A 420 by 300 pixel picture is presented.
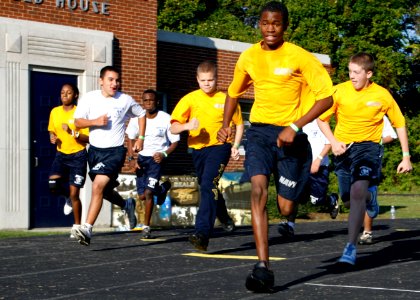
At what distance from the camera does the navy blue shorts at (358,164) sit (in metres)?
9.73

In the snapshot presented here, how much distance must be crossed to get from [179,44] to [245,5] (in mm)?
24636

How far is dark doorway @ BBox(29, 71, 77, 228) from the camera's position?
58.1 ft

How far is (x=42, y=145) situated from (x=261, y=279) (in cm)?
1116

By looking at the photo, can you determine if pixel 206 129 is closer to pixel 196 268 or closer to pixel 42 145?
pixel 196 268

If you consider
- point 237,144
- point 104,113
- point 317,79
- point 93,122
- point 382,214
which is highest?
point 317,79

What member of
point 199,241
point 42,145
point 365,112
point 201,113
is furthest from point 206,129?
point 42,145

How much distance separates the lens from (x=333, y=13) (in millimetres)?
38344

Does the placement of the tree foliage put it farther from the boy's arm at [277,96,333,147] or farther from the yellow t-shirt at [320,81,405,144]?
the boy's arm at [277,96,333,147]

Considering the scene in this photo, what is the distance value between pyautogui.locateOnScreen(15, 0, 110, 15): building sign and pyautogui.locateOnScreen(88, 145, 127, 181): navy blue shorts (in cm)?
723

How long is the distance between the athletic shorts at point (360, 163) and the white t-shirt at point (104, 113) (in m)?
2.49

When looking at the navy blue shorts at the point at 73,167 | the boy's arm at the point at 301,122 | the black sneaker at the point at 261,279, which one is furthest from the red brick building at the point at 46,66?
the black sneaker at the point at 261,279

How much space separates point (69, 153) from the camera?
13125 millimetres

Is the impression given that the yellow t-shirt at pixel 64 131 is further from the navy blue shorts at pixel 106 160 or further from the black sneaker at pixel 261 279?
the black sneaker at pixel 261 279

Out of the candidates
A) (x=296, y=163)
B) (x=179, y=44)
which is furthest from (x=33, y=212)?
(x=296, y=163)
